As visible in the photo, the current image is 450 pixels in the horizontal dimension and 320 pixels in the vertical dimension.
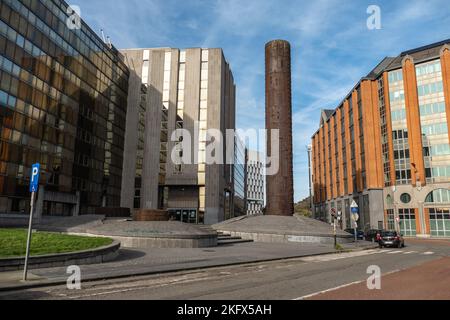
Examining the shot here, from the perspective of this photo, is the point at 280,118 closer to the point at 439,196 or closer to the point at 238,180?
the point at 439,196

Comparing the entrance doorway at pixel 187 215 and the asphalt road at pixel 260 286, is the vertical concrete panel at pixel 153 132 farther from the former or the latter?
the asphalt road at pixel 260 286

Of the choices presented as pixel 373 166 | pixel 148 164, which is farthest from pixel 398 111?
pixel 148 164

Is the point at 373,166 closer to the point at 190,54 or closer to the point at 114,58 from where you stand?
the point at 190,54

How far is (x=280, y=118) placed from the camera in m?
39.4

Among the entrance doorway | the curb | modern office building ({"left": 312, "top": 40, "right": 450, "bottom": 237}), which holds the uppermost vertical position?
modern office building ({"left": 312, "top": 40, "right": 450, "bottom": 237})

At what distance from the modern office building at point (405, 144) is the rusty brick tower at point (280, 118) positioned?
2696cm

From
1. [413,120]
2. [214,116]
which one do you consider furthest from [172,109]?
[413,120]

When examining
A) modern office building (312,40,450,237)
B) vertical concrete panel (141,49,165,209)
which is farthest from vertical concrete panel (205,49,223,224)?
modern office building (312,40,450,237)

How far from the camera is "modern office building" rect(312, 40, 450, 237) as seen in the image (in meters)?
54.3

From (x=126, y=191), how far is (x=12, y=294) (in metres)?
52.2

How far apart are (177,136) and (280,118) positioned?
23794mm

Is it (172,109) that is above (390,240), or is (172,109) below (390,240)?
above

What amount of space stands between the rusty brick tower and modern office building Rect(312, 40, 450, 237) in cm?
2696

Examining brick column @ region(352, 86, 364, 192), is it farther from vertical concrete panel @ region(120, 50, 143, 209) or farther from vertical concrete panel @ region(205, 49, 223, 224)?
vertical concrete panel @ region(120, 50, 143, 209)
